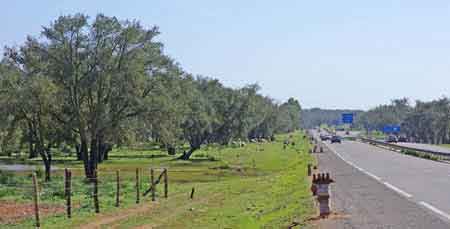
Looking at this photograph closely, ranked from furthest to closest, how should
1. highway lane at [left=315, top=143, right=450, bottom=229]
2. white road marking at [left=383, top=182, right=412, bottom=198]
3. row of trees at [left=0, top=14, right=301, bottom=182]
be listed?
row of trees at [left=0, top=14, right=301, bottom=182], white road marking at [left=383, top=182, right=412, bottom=198], highway lane at [left=315, top=143, right=450, bottom=229]

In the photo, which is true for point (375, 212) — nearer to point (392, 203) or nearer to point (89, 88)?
point (392, 203)

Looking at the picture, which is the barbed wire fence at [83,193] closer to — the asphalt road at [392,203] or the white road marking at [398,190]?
the asphalt road at [392,203]

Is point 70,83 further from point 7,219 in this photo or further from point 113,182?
point 7,219

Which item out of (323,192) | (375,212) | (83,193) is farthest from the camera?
(83,193)

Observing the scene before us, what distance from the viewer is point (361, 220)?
18.1 metres

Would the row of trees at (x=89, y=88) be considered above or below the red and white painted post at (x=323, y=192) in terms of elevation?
above

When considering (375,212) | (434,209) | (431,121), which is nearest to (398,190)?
(434,209)

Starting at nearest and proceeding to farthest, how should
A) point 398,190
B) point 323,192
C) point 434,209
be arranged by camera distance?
point 323,192 → point 434,209 → point 398,190

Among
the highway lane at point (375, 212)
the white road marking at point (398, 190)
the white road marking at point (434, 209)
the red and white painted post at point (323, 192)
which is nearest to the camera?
the highway lane at point (375, 212)

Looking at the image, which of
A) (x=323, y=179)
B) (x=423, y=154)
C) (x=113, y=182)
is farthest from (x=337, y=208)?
(x=423, y=154)

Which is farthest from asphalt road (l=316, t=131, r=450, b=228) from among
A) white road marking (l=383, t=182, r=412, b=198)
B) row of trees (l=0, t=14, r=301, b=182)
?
row of trees (l=0, t=14, r=301, b=182)

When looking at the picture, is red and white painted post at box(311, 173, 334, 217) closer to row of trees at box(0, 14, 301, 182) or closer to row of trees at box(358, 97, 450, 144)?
row of trees at box(0, 14, 301, 182)

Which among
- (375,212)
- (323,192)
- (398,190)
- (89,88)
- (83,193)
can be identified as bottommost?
(83,193)

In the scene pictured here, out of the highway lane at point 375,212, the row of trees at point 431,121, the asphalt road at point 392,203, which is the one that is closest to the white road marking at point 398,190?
the asphalt road at point 392,203
